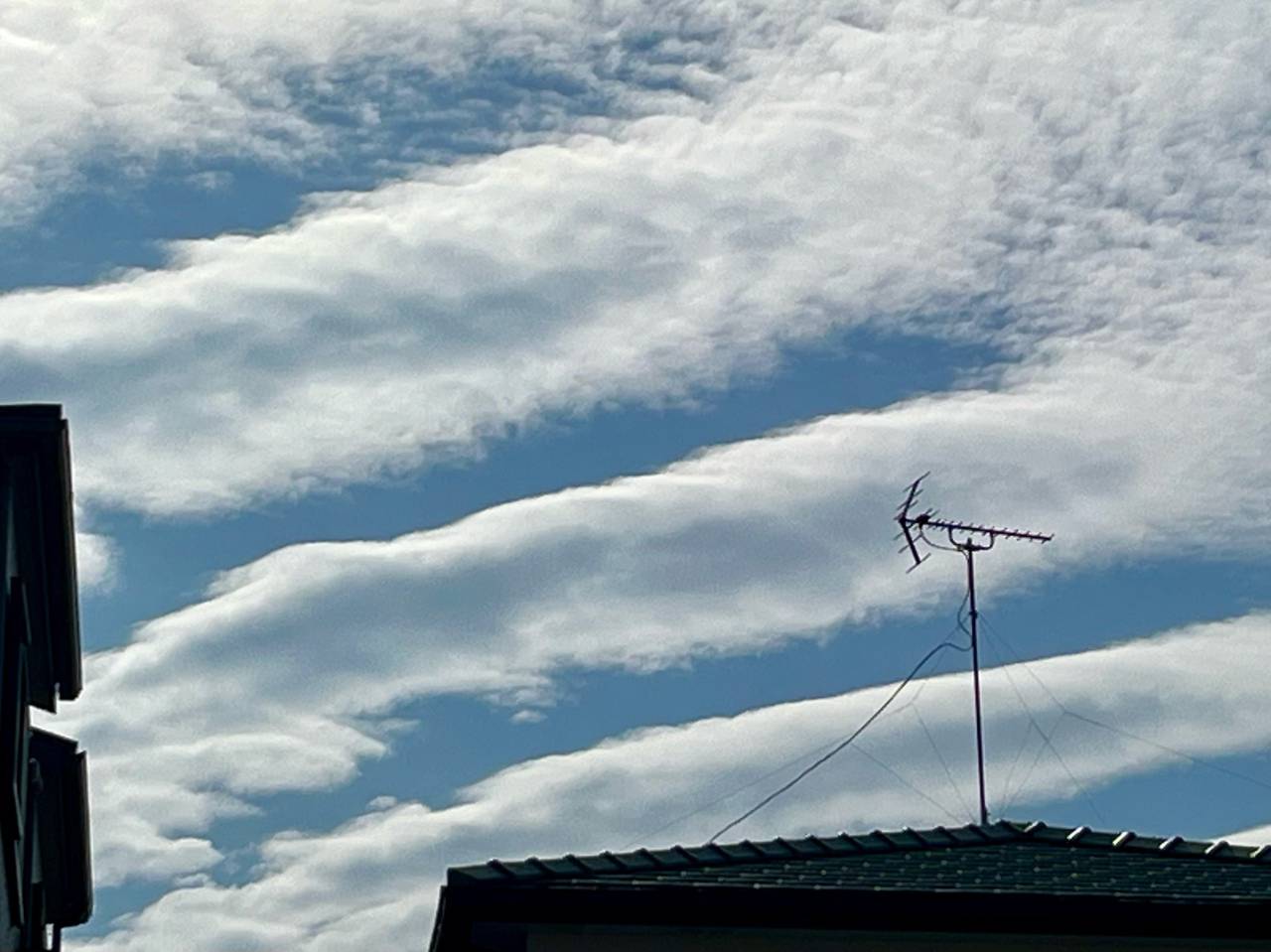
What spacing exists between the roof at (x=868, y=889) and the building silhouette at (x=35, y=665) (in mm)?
5055

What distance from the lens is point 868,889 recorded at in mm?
14516

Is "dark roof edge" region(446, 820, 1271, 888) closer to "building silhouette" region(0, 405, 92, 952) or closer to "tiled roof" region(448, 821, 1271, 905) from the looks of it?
"tiled roof" region(448, 821, 1271, 905)

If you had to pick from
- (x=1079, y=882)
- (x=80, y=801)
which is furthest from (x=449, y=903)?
(x=80, y=801)

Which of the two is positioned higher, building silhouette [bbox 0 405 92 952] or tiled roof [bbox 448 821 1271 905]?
building silhouette [bbox 0 405 92 952]

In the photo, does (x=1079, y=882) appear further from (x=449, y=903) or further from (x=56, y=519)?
(x=56, y=519)

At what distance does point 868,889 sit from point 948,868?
1.11m

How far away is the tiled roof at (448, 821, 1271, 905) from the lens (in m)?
14.4

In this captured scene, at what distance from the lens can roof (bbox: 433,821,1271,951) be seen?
14219 millimetres

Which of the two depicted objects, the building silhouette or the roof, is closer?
the roof

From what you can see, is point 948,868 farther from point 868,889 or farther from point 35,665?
point 35,665

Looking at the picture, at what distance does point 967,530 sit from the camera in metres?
19.3

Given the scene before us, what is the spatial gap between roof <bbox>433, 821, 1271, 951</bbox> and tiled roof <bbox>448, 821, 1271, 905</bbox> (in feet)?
→ 0.05

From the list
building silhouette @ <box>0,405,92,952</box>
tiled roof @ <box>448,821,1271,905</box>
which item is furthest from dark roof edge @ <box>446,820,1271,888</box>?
building silhouette @ <box>0,405,92,952</box>

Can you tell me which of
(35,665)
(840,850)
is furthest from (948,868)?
(35,665)
